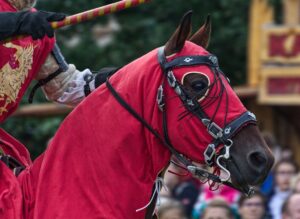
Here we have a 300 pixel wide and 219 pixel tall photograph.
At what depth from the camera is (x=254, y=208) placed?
7.71 meters

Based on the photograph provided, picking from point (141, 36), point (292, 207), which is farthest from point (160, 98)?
point (141, 36)

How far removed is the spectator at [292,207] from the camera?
291 inches

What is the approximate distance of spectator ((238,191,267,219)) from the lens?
7703 millimetres

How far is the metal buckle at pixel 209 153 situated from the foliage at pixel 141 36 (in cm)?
731

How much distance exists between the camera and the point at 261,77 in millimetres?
12219

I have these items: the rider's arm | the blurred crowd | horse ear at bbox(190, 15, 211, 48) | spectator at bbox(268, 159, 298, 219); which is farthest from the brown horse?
spectator at bbox(268, 159, 298, 219)

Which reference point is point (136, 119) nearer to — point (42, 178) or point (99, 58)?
point (42, 178)

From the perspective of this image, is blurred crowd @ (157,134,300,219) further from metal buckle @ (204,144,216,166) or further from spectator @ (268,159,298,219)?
metal buckle @ (204,144,216,166)

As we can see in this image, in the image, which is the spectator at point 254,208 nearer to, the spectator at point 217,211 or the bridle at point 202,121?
the spectator at point 217,211

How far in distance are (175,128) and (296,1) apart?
7.90 meters

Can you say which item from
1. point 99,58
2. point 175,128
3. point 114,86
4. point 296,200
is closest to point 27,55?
point 114,86

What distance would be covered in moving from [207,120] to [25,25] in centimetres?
87

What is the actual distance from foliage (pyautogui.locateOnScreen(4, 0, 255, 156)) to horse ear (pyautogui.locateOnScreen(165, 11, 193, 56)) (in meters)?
Result: 7.13

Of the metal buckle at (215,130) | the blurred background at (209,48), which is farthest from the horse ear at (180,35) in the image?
the blurred background at (209,48)
